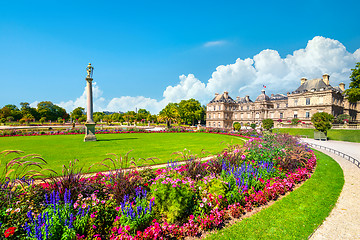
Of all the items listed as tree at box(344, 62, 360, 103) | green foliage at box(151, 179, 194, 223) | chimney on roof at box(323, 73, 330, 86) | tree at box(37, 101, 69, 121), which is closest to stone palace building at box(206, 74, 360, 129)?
chimney on roof at box(323, 73, 330, 86)

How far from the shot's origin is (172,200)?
3.87 metres

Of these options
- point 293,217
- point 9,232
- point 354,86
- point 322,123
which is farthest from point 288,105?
point 9,232

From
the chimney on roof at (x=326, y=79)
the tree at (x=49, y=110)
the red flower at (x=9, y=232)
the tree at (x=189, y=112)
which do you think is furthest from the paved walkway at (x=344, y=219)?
the tree at (x=49, y=110)

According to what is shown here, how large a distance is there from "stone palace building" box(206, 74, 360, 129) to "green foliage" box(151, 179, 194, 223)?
161 feet

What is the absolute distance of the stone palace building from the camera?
43.7 metres

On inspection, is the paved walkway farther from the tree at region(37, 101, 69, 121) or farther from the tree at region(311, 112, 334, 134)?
the tree at region(37, 101, 69, 121)

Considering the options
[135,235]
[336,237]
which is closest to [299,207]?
[336,237]

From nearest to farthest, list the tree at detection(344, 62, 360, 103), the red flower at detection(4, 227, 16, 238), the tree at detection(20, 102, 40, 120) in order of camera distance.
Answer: the red flower at detection(4, 227, 16, 238) → the tree at detection(344, 62, 360, 103) → the tree at detection(20, 102, 40, 120)

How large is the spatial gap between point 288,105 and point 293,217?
53.9 meters

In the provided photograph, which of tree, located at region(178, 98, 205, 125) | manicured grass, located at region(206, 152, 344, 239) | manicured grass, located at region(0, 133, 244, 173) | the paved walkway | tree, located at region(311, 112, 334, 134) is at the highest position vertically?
tree, located at region(178, 98, 205, 125)

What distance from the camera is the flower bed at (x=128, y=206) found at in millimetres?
3090

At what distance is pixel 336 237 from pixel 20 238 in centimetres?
625

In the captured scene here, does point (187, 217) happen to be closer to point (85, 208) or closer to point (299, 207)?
point (85, 208)

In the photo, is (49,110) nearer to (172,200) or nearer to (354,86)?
(172,200)
